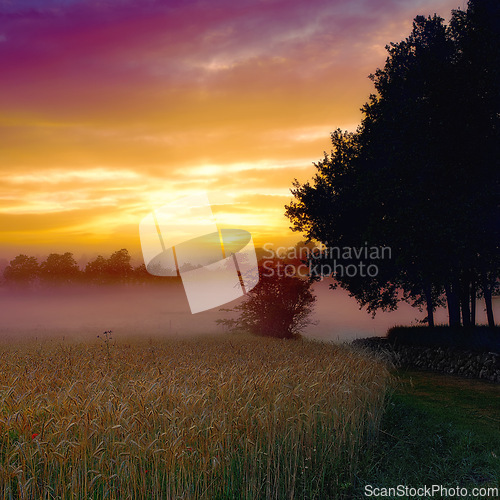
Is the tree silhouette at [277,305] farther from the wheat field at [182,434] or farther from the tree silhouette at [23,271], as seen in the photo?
the tree silhouette at [23,271]

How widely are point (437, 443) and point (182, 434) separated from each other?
19.0 feet

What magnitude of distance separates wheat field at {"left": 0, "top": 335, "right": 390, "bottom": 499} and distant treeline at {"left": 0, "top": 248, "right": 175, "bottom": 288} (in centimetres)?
6118

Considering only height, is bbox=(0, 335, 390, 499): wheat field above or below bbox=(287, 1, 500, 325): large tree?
below

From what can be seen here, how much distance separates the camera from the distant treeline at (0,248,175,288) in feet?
241

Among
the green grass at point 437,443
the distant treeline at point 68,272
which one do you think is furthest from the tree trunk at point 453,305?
the distant treeline at point 68,272

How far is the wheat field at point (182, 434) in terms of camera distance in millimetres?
6035

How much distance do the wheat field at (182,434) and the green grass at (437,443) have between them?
51 cm

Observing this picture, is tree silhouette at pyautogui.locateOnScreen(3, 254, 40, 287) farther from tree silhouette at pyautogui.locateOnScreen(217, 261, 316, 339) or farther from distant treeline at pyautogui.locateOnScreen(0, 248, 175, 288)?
tree silhouette at pyautogui.locateOnScreen(217, 261, 316, 339)

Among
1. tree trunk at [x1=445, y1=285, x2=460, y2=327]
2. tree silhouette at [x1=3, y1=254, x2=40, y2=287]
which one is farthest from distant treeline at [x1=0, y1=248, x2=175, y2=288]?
tree trunk at [x1=445, y1=285, x2=460, y2=327]

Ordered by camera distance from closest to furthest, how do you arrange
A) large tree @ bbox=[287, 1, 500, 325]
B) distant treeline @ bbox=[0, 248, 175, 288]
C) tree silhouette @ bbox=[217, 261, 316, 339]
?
large tree @ bbox=[287, 1, 500, 325] < tree silhouette @ bbox=[217, 261, 316, 339] < distant treeline @ bbox=[0, 248, 175, 288]

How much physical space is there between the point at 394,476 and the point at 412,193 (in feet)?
41.8

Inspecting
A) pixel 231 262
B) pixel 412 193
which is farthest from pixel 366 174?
pixel 231 262

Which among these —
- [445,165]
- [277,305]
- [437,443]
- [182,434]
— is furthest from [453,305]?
[182,434]

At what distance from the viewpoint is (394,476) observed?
321 inches
